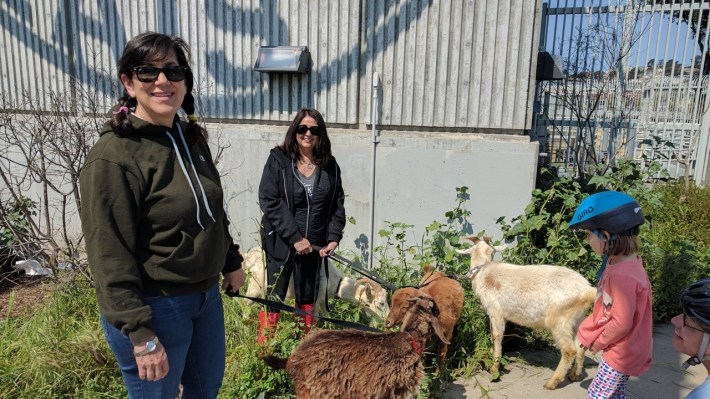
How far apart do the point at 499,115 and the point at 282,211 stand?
2.62m

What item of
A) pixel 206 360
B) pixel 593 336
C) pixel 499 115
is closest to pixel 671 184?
pixel 499 115

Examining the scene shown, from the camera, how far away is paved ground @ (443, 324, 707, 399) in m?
3.56

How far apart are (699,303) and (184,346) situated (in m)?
2.17

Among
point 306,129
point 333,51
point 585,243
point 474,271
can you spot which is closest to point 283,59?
point 333,51

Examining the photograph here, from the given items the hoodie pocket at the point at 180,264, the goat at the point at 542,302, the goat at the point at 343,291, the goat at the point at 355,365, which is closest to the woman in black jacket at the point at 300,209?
the goat at the point at 343,291

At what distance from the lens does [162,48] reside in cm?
188

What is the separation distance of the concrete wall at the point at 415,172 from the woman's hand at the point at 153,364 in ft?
Answer: 11.8

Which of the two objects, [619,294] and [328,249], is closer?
[619,294]

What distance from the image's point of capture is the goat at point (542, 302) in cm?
347

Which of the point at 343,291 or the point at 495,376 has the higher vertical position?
the point at 343,291

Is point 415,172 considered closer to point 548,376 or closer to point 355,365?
point 548,376

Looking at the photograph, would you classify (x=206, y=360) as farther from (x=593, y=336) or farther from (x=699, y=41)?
(x=699, y=41)

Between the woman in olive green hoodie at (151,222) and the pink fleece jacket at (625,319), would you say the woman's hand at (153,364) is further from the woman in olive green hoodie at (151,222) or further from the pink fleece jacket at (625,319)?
the pink fleece jacket at (625,319)

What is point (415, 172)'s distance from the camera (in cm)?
506
